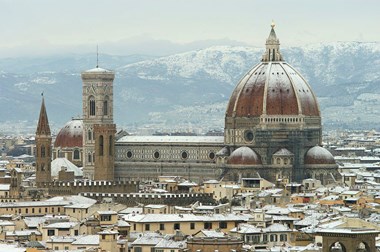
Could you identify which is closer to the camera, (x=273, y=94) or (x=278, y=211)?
(x=278, y=211)

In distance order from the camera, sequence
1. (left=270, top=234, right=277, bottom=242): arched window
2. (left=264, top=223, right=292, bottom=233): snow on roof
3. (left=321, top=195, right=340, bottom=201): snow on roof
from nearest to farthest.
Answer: (left=270, top=234, right=277, bottom=242): arched window < (left=264, top=223, right=292, bottom=233): snow on roof < (left=321, top=195, right=340, bottom=201): snow on roof

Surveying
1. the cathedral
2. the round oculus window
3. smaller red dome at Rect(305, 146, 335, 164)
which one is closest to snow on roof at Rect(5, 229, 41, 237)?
the cathedral

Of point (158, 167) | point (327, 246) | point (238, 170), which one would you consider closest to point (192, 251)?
point (327, 246)

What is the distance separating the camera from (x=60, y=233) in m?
107

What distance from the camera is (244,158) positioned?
172 metres

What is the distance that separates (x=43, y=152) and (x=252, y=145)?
2186cm

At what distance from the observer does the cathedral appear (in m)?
172

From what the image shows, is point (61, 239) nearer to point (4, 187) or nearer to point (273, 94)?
point (4, 187)

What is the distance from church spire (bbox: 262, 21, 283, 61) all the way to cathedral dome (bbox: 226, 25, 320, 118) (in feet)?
3.32

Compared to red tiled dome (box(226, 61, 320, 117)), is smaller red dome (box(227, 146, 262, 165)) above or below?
below

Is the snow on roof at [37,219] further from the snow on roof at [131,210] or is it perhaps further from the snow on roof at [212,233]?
the snow on roof at [212,233]

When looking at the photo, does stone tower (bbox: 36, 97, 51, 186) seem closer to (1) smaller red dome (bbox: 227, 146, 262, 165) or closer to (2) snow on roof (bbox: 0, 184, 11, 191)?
(2) snow on roof (bbox: 0, 184, 11, 191)

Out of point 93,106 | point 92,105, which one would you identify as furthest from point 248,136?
point 92,105

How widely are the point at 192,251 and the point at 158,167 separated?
311 feet
